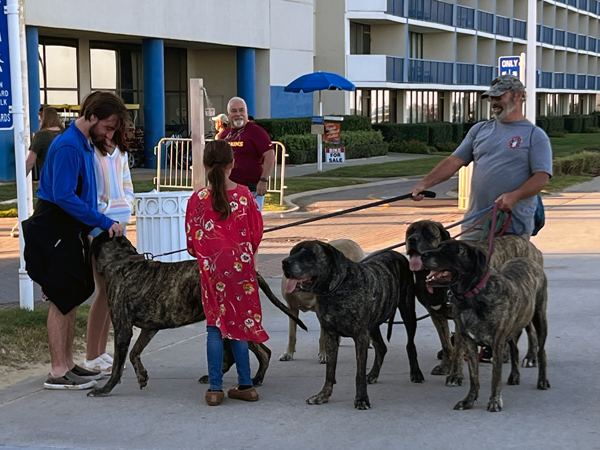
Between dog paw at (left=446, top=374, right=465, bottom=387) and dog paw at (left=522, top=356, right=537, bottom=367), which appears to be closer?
dog paw at (left=446, top=374, right=465, bottom=387)

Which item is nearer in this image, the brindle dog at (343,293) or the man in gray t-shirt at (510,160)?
the brindle dog at (343,293)

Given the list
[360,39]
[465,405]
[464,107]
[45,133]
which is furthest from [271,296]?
[464,107]

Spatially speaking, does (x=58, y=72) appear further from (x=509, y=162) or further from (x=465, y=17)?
(x=465, y=17)

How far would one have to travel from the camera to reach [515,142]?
6.72 m

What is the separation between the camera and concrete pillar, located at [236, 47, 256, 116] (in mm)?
32500

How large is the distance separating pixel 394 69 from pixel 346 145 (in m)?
8.70

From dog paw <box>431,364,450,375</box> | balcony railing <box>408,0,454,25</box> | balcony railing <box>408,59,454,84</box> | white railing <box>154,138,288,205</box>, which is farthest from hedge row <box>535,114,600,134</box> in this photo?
dog paw <box>431,364,450,375</box>

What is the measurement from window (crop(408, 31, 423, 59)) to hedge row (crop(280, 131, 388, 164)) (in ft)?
36.3

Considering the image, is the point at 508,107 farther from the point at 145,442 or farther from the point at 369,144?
the point at 369,144

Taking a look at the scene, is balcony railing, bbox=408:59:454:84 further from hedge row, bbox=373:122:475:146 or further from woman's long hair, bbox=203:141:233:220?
woman's long hair, bbox=203:141:233:220

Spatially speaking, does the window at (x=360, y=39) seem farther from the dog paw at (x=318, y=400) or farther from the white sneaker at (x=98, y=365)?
the dog paw at (x=318, y=400)

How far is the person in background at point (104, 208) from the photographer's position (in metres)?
6.56

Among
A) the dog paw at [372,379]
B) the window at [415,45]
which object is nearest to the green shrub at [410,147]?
the window at [415,45]

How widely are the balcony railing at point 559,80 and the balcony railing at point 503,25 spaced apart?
10277 millimetres
